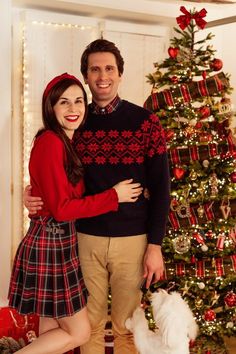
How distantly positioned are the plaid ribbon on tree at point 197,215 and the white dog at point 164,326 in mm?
770

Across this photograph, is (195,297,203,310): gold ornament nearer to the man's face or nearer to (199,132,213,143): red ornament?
(199,132,213,143): red ornament

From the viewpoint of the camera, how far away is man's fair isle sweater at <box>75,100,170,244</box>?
7.66ft

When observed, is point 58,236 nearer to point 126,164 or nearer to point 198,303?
point 126,164

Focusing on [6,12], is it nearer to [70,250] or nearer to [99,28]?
[99,28]

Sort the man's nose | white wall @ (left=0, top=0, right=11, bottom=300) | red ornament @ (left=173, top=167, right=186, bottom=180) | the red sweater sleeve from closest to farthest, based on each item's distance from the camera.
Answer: the red sweater sleeve
the man's nose
red ornament @ (left=173, top=167, right=186, bottom=180)
white wall @ (left=0, top=0, right=11, bottom=300)

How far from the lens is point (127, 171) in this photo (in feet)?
7.69

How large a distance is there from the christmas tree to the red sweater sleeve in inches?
39.0

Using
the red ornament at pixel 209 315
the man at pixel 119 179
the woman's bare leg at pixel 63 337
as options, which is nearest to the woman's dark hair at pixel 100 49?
the man at pixel 119 179

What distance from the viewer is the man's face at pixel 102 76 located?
2371 millimetres

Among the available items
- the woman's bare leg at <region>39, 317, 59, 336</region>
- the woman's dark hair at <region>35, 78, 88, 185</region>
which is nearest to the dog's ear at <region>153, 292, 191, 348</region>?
the woman's bare leg at <region>39, 317, 59, 336</region>

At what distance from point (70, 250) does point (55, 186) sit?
1.01ft

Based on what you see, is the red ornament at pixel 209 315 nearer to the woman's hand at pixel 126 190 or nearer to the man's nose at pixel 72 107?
the woman's hand at pixel 126 190

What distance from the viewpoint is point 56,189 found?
2121 mm

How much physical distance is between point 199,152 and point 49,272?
1.33 metres
